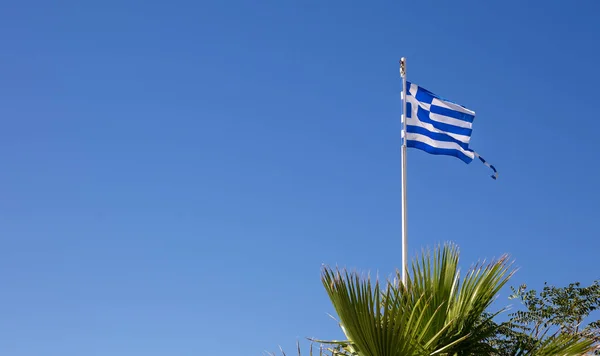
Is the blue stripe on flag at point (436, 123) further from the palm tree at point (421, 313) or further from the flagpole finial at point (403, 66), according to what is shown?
the palm tree at point (421, 313)

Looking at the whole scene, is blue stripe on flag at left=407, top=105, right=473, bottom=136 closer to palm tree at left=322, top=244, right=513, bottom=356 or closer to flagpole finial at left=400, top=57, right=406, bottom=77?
flagpole finial at left=400, top=57, right=406, bottom=77

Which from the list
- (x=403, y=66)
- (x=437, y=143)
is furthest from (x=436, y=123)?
(x=403, y=66)

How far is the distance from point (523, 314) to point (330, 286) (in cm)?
1346

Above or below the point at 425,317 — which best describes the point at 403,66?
above

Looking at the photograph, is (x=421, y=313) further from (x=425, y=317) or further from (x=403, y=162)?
(x=403, y=162)

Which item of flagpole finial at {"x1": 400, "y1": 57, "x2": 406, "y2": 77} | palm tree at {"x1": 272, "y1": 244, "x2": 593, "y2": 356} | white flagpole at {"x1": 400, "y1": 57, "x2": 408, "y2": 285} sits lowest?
palm tree at {"x1": 272, "y1": 244, "x2": 593, "y2": 356}

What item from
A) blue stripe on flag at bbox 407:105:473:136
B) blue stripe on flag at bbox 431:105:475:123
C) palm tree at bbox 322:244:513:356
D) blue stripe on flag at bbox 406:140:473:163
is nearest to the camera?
palm tree at bbox 322:244:513:356

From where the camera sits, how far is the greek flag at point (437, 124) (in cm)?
1374

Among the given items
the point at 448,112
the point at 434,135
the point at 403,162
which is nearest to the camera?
the point at 403,162

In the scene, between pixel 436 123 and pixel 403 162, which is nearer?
pixel 403 162

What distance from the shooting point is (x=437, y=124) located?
13898 mm

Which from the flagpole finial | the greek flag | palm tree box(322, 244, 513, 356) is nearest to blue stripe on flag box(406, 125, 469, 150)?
the greek flag

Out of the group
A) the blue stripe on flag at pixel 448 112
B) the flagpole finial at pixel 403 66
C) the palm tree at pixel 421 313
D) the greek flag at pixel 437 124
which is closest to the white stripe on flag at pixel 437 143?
the greek flag at pixel 437 124

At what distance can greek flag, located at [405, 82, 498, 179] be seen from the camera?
13742 mm
